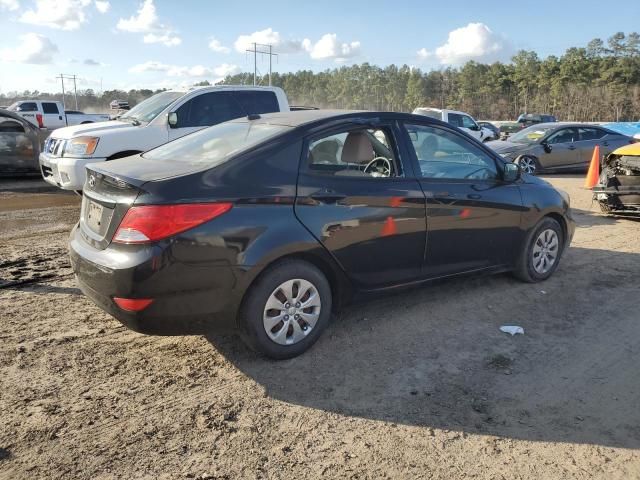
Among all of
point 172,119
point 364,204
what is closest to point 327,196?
point 364,204

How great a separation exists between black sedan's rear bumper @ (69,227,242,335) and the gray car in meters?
12.3

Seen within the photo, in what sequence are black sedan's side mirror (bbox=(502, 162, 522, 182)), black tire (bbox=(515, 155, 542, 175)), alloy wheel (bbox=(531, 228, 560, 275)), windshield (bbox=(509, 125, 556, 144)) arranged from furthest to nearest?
windshield (bbox=(509, 125, 556, 144)), black tire (bbox=(515, 155, 542, 175)), alloy wheel (bbox=(531, 228, 560, 275)), black sedan's side mirror (bbox=(502, 162, 522, 182))

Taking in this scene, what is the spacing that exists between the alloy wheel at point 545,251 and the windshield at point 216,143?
2.98 meters

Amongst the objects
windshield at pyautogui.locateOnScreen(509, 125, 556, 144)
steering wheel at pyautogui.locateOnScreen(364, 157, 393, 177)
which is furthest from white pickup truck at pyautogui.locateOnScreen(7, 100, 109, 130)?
steering wheel at pyautogui.locateOnScreen(364, 157, 393, 177)

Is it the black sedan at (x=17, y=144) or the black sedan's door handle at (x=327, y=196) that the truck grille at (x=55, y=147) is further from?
the black sedan's door handle at (x=327, y=196)

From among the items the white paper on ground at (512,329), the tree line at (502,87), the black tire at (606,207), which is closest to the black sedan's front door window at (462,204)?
the white paper on ground at (512,329)

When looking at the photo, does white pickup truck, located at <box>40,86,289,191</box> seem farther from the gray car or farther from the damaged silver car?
the gray car

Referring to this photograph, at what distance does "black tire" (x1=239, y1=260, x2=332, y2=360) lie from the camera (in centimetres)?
355

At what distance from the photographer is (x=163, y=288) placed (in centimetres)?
326

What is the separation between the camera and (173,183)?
131 inches

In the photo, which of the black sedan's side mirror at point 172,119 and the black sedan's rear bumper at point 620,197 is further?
the black sedan's side mirror at point 172,119

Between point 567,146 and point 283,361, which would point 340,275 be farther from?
point 567,146

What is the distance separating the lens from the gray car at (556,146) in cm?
1448

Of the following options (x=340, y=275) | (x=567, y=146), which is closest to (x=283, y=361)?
(x=340, y=275)
